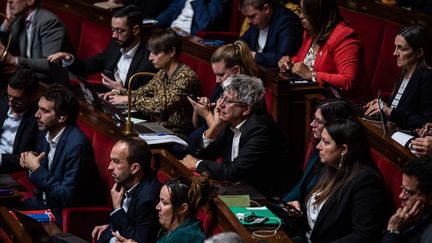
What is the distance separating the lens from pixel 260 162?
10.5 feet

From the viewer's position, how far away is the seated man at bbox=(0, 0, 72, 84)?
4.52 metres

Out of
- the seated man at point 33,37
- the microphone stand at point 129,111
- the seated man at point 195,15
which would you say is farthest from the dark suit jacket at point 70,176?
the seated man at point 195,15

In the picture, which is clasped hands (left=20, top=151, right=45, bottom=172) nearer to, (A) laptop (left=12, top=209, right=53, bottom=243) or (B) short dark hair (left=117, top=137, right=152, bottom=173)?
(B) short dark hair (left=117, top=137, right=152, bottom=173)

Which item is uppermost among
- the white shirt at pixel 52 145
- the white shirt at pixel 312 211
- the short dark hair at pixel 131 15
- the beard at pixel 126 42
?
the short dark hair at pixel 131 15

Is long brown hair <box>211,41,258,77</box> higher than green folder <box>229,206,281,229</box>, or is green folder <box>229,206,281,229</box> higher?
long brown hair <box>211,41,258,77</box>

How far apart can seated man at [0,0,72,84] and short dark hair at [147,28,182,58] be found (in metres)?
0.78

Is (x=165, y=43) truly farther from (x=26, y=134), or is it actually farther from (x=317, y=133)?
(x=317, y=133)

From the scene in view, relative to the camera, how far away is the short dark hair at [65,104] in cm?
349

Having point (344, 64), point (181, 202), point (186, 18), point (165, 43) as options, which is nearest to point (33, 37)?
point (186, 18)

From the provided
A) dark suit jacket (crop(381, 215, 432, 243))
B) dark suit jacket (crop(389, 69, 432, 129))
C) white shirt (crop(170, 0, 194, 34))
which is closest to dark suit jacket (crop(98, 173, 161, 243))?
dark suit jacket (crop(381, 215, 432, 243))

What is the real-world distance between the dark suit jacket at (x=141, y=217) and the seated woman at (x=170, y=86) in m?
0.86

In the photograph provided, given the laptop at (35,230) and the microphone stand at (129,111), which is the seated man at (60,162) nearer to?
the microphone stand at (129,111)

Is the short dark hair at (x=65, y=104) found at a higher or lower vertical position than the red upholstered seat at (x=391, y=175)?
lower

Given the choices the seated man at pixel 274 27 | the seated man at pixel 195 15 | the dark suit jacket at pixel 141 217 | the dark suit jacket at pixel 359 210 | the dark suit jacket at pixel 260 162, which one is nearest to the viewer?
the dark suit jacket at pixel 359 210
